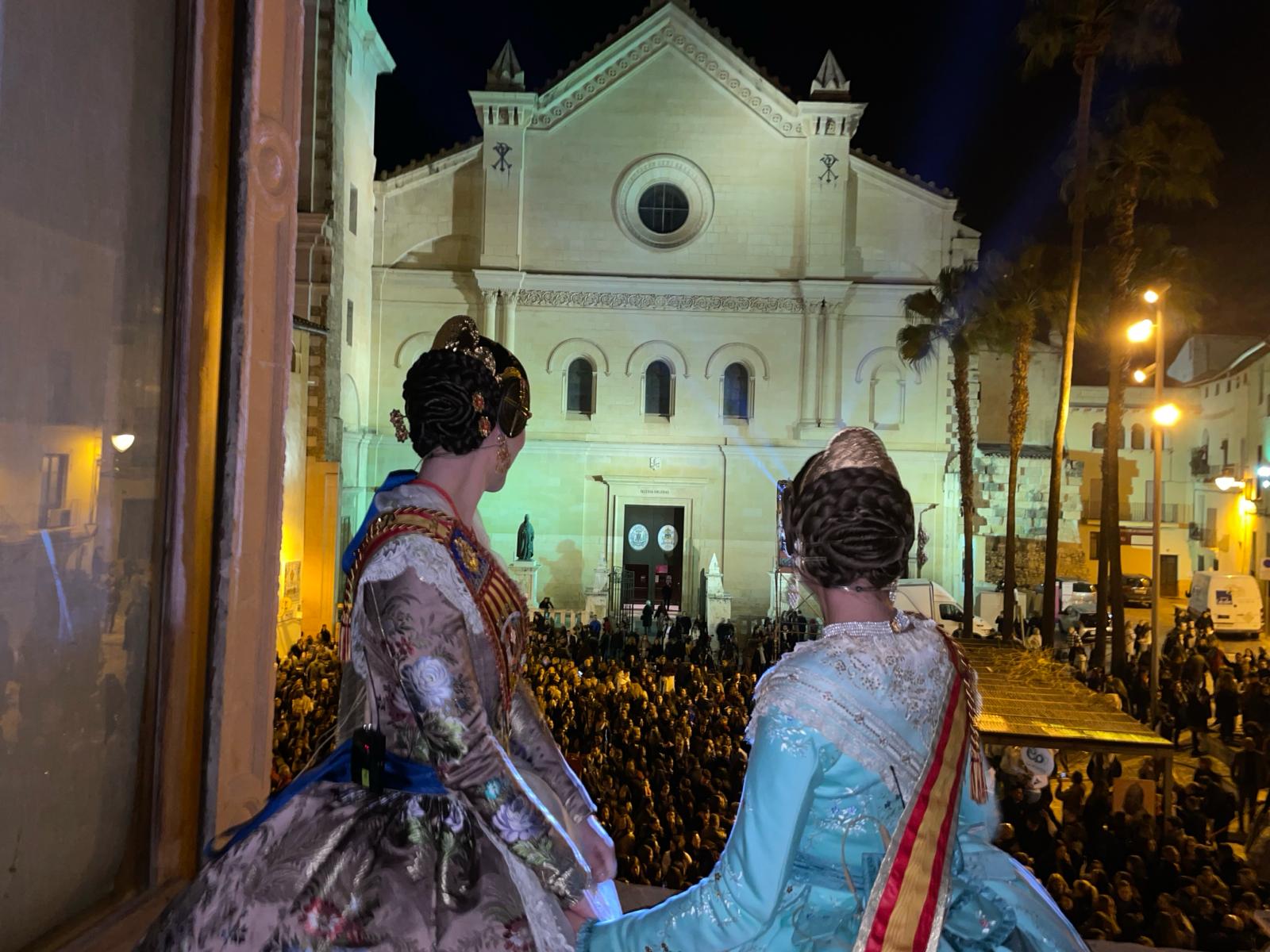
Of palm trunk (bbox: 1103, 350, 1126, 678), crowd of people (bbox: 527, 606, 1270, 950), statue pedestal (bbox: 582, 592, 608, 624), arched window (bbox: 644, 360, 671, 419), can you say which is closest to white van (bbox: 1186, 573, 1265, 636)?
palm trunk (bbox: 1103, 350, 1126, 678)

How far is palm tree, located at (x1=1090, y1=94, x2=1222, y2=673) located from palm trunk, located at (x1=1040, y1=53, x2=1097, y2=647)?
19.1 inches

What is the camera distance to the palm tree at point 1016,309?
19.3 m

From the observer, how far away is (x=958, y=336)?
69.4 feet

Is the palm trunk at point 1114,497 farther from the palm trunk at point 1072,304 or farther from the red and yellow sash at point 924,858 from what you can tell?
the red and yellow sash at point 924,858

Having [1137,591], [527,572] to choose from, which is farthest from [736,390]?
[1137,591]

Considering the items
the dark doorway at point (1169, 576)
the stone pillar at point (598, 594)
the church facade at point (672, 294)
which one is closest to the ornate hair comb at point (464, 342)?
the stone pillar at point (598, 594)

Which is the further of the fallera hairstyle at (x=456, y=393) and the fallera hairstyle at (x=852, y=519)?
the fallera hairstyle at (x=456, y=393)

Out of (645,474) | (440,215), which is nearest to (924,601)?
(645,474)

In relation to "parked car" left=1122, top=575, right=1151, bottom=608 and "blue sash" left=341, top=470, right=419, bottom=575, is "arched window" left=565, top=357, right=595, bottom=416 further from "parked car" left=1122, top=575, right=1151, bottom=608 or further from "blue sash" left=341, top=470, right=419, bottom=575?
"blue sash" left=341, top=470, right=419, bottom=575

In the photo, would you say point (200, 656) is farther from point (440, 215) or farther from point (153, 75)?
point (440, 215)

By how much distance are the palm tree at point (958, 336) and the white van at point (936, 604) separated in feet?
1.41

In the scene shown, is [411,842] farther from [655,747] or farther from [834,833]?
[655,747]

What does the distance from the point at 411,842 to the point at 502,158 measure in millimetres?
22281

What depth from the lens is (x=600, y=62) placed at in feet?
74.0
